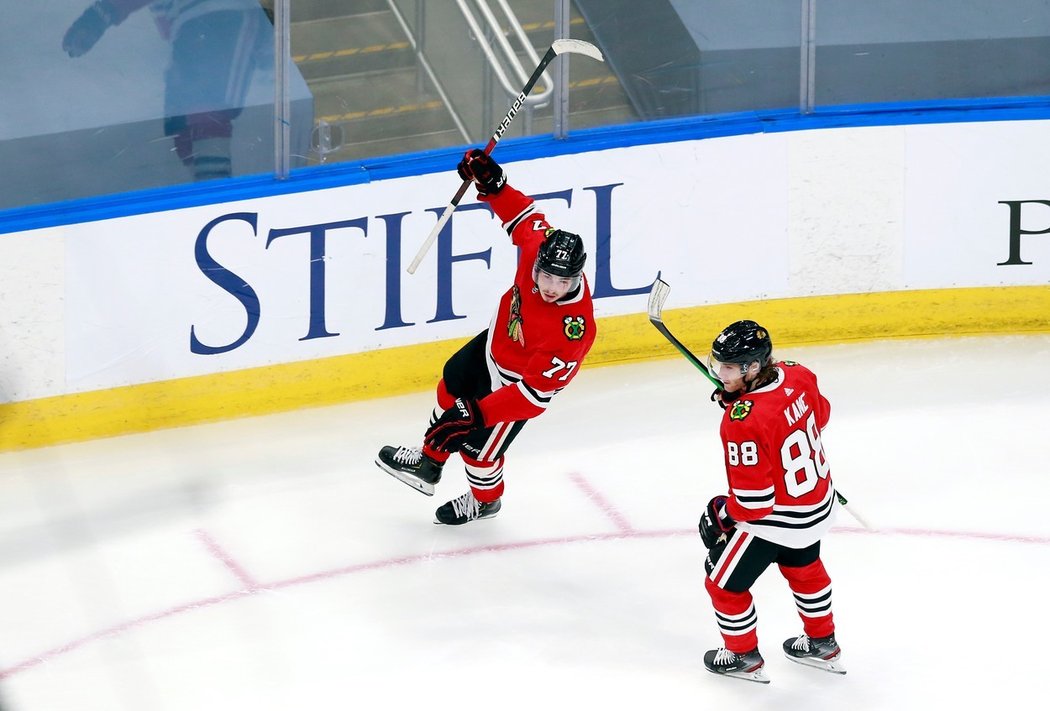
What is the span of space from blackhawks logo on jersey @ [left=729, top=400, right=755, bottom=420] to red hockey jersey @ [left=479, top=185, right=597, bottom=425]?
826 millimetres

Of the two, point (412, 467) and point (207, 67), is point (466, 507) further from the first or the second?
point (207, 67)

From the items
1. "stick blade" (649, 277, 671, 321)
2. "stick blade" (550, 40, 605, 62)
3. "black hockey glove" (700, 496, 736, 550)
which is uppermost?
"stick blade" (550, 40, 605, 62)

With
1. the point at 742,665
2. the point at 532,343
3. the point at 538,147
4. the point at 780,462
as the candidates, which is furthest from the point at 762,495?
the point at 538,147

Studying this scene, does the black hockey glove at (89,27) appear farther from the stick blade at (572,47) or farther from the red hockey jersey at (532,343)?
the red hockey jersey at (532,343)

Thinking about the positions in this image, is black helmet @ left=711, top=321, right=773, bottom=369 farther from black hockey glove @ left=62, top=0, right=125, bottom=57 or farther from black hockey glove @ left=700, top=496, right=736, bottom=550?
black hockey glove @ left=62, top=0, right=125, bottom=57

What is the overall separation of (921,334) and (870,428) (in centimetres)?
100

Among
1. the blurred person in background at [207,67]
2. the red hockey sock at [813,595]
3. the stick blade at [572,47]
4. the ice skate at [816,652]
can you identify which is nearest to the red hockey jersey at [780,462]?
the red hockey sock at [813,595]

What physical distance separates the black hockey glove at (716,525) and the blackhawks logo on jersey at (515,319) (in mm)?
980

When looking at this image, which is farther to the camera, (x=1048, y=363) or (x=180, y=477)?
(x=1048, y=363)

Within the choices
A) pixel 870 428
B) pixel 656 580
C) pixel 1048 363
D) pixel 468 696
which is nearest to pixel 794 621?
pixel 656 580

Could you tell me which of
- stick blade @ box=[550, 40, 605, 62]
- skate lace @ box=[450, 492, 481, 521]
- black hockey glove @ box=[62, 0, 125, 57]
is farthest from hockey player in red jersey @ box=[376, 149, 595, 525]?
black hockey glove @ box=[62, 0, 125, 57]

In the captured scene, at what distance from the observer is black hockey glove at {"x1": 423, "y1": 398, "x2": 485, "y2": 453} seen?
15.4 feet

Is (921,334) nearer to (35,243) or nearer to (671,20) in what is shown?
(671,20)

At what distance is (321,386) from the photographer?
20.3ft
